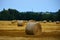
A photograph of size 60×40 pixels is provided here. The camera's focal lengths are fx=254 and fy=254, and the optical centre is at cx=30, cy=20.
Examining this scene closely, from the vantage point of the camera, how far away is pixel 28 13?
83.1 meters

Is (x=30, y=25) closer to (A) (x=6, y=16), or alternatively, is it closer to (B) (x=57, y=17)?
(B) (x=57, y=17)

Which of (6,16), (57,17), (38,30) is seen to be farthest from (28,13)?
(38,30)

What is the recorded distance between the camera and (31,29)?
15938 millimetres

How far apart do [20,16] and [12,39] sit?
233 feet

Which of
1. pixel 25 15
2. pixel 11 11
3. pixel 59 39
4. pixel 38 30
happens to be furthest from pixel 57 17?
pixel 59 39

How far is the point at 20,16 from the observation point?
8350cm

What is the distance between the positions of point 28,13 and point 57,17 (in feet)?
48.3

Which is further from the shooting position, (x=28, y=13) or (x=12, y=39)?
(x=28, y=13)

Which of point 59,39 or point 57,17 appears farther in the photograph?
point 57,17

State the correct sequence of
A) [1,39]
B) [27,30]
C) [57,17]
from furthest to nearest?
1. [57,17]
2. [27,30]
3. [1,39]

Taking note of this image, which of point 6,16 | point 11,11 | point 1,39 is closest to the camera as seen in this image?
point 1,39

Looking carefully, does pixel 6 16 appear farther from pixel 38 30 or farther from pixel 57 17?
pixel 38 30

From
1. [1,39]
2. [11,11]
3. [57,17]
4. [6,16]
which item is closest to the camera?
[1,39]

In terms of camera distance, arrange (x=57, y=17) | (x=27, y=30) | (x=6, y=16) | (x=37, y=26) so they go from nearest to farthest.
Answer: (x=27, y=30) → (x=37, y=26) → (x=57, y=17) → (x=6, y=16)
